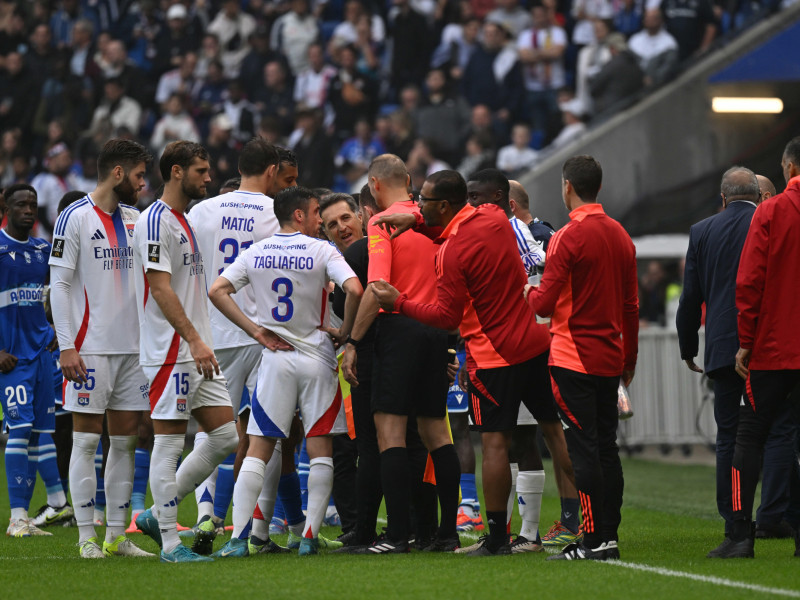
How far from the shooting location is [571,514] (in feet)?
26.0

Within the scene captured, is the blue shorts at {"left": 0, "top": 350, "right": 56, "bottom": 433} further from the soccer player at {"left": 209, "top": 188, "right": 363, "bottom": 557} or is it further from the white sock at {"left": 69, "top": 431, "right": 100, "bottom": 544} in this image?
the soccer player at {"left": 209, "top": 188, "right": 363, "bottom": 557}

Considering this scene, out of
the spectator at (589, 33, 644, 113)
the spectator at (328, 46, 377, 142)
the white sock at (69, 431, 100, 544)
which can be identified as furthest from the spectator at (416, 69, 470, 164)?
the white sock at (69, 431, 100, 544)

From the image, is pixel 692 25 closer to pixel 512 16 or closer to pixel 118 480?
pixel 512 16

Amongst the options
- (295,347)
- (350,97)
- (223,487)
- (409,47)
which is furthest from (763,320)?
(409,47)

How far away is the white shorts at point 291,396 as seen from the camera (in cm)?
747

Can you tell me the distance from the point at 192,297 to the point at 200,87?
1680 cm

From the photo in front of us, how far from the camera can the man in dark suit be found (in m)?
7.95

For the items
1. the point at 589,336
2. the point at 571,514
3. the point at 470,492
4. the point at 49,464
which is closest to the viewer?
the point at 589,336

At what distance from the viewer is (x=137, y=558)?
757 centimetres

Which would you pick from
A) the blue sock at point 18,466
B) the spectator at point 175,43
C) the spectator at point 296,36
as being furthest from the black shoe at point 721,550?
the spectator at point 175,43

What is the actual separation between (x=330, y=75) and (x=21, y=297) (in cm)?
1285

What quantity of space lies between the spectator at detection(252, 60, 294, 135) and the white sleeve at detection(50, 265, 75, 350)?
14502 mm

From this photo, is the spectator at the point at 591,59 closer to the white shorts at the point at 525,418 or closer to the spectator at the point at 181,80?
the spectator at the point at 181,80

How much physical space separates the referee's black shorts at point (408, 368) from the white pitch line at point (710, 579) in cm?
152
